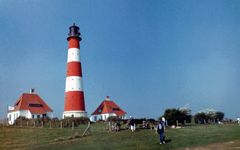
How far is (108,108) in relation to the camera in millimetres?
67688

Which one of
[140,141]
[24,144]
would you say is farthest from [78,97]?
[140,141]

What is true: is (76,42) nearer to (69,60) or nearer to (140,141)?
(69,60)

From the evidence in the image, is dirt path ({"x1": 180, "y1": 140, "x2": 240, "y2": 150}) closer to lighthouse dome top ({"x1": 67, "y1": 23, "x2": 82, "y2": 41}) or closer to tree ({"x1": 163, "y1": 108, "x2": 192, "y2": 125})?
tree ({"x1": 163, "y1": 108, "x2": 192, "y2": 125})

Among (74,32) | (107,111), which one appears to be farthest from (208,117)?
(74,32)

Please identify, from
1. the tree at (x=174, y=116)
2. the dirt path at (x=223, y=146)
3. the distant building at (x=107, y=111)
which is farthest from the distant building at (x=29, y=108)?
the dirt path at (x=223, y=146)

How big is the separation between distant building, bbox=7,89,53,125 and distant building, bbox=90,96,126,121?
10.8m

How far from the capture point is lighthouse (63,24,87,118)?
49312mm

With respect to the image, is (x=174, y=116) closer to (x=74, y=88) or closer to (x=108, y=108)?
(x=74, y=88)

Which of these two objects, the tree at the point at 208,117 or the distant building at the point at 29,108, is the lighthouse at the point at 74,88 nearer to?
the distant building at the point at 29,108

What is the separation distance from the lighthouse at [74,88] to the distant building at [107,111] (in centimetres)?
1688

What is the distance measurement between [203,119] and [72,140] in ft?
104

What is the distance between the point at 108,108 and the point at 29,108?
1617 centimetres

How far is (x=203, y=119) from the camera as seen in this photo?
53406 mm

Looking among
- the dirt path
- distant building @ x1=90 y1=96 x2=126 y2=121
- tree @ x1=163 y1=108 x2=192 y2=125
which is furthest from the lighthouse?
the dirt path
